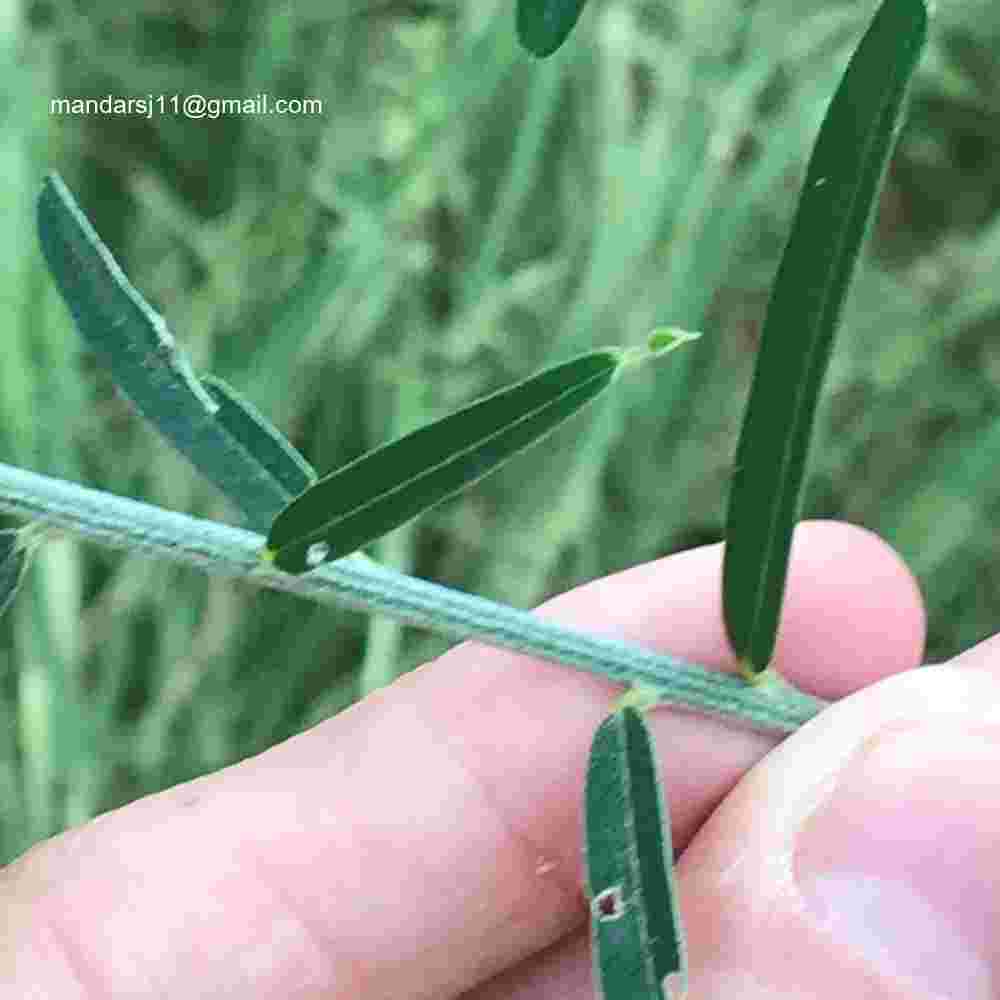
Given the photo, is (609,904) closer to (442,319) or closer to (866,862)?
(866,862)

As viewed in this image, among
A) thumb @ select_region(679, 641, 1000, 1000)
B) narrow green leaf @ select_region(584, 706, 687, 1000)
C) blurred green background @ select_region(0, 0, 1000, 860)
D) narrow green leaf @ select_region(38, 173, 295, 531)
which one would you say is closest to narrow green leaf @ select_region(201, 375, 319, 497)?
narrow green leaf @ select_region(38, 173, 295, 531)

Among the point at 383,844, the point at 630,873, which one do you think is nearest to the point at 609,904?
the point at 630,873

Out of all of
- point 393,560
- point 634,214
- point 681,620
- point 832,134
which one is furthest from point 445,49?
point 832,134

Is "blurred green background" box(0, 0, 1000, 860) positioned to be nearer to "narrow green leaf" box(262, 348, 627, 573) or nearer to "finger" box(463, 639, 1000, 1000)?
"finger" box(463, 639, 1000, 1000)

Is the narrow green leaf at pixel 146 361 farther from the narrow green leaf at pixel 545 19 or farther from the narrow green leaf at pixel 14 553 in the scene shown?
the narrow green leaf at pixel 545 19

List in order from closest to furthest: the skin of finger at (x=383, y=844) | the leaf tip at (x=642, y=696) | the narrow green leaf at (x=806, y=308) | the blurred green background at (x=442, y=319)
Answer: the narrow green leaf at (x=806, y=308) < the leaf tip at (x=642, y=696) < the skin of finger at (x=383, y=844) < the blurred green background at (x=442, y=319)

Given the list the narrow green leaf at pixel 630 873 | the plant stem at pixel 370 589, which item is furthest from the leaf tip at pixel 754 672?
the narrow green leaf at pixel 630 873

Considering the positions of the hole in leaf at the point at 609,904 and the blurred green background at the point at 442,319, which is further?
the blurred green background at the point at 442,319
